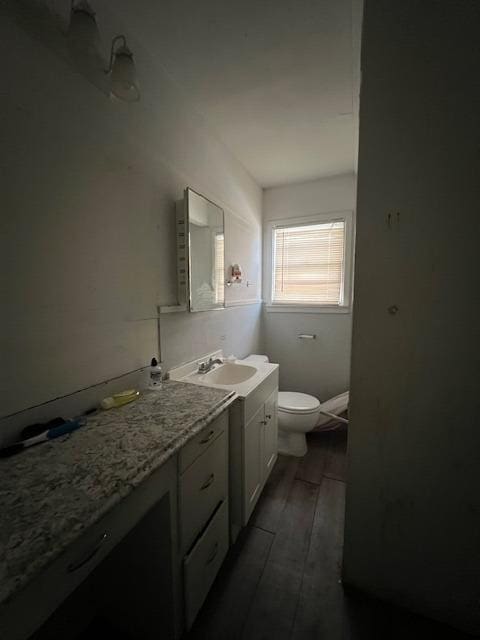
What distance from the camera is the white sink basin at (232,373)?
1.84 metres

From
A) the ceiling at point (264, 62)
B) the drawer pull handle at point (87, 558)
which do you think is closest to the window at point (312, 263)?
the ceiling at point (264, 62)

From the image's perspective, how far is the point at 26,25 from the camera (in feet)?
2.74

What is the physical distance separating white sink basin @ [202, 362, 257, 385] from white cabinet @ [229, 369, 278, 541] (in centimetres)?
19

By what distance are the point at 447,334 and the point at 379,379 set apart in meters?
0.29

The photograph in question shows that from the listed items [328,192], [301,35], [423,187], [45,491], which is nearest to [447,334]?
[423,187]

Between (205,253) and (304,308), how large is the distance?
1410mm

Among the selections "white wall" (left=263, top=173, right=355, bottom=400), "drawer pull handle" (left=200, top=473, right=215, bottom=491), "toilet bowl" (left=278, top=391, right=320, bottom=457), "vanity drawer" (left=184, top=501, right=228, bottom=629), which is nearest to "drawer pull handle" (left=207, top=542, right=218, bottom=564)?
"vanity drawer" (left=184, top=501, right=228, bottom=629)

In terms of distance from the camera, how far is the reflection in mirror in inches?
62.9

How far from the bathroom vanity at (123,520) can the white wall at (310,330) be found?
169cm

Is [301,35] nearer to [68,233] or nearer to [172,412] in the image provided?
[68,233]

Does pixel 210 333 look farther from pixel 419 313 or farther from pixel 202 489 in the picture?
pixel 419 313

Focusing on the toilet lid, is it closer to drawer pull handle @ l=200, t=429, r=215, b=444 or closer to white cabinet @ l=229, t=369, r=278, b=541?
white cabinet @ l=229, t=369, r=278, b=541

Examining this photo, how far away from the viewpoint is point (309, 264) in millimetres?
2752

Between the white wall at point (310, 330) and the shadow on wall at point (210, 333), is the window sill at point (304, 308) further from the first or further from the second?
the shadow on wall at point (210, 333)
